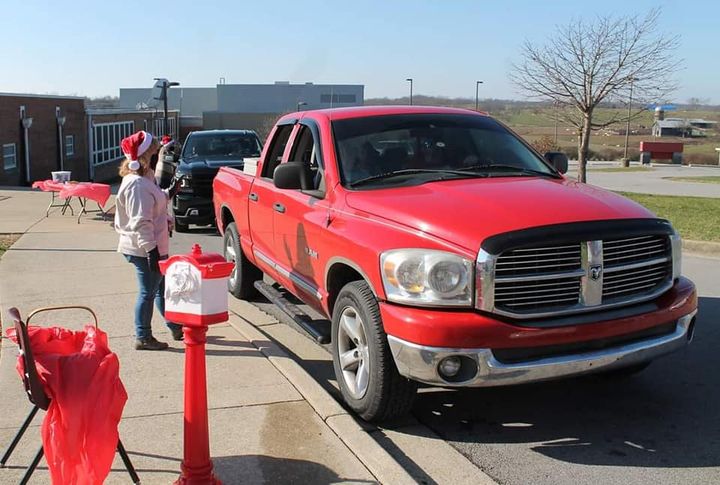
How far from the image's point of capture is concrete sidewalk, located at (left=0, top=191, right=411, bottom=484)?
12.3 feet

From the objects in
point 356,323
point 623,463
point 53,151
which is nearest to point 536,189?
point 356,323

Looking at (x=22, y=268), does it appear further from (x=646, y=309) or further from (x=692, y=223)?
(x=692, y=223)

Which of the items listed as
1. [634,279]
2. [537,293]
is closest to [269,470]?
[537,293]

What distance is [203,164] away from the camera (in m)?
13.5

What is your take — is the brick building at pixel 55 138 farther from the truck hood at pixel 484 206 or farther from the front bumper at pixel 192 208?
the truck hood at pixel 484 206

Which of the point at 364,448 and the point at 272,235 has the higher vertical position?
the point at 272,235

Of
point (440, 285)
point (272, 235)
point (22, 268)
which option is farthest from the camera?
point (22, 268)

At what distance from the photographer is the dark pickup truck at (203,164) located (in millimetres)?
13203

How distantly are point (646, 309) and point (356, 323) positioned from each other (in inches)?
67.1

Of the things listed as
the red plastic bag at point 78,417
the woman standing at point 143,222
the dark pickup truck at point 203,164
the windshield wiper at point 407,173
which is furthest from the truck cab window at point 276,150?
the dark pickup truck at point 203,164

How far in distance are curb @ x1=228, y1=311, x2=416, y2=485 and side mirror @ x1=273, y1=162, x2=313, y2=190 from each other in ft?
4.19

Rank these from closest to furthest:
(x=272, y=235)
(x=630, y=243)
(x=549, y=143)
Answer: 1. (x=630, y=243)
2. (x=272, y=235)
3. (x=549, y=143)

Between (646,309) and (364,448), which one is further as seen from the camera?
(646,309)

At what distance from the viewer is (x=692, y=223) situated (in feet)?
43.5
